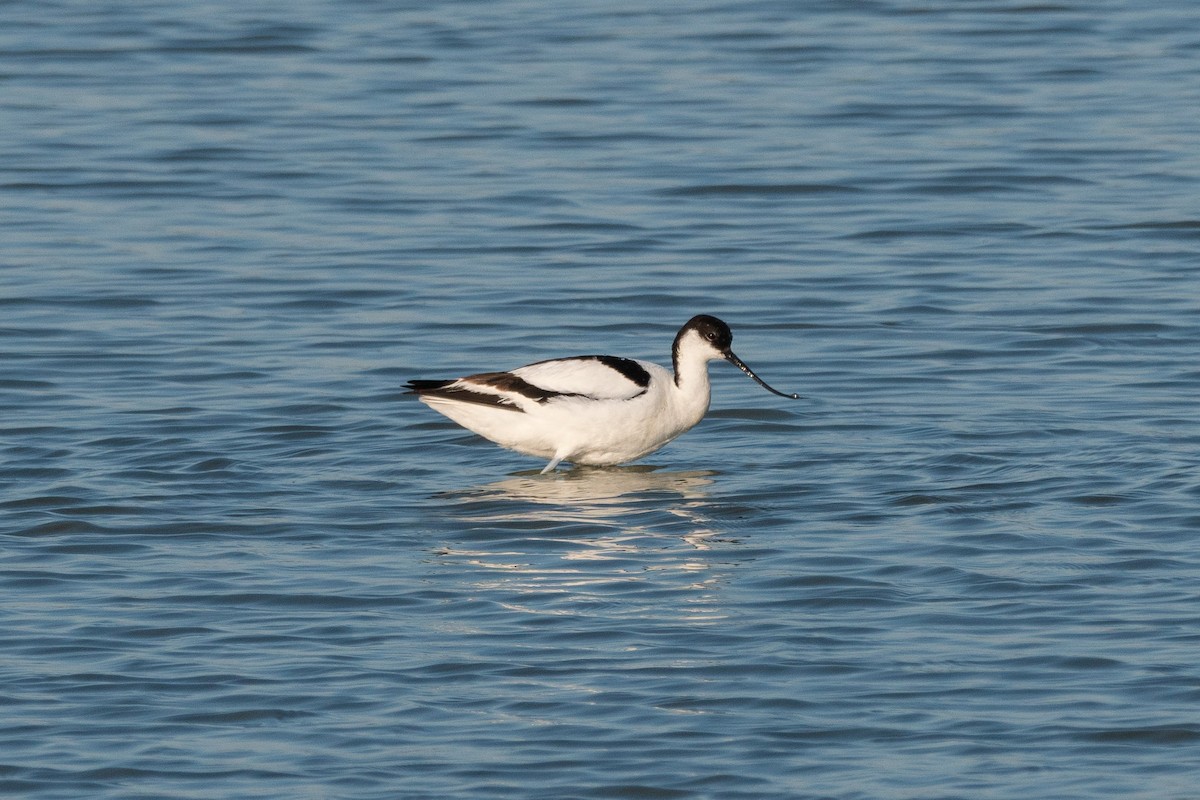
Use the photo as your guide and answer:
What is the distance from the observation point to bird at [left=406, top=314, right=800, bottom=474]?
39.2 feet

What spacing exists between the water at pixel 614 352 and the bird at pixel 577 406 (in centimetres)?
23

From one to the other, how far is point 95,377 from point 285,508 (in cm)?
341

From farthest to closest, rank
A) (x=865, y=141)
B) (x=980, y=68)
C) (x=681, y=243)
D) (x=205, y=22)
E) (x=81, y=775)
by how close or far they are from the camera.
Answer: (x=205, y=22), (x=980, y=68), (x=865, y=141), (x=681, y=243), (x=81, y=775)

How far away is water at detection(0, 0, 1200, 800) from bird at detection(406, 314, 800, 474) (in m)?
0.23

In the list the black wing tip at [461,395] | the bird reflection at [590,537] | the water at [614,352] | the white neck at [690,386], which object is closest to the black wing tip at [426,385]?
the black wing tip at [461,395]

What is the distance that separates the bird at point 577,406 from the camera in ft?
39.2

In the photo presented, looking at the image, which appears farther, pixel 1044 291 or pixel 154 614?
pixel 1044 291

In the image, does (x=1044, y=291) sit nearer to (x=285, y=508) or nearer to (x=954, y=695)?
(x=285, y=508)

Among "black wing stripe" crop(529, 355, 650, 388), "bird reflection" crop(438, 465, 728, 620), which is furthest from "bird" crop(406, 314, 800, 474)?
"bird reflection" crop(438, 465, 728, 620)

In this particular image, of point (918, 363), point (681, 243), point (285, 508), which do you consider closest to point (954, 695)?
point (285, 508)


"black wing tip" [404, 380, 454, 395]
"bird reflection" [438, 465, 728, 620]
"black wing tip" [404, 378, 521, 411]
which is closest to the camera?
"bird reflection" [438, 465, 728, 620]

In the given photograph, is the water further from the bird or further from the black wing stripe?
the black wing stripe

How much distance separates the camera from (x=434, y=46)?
24625 mm

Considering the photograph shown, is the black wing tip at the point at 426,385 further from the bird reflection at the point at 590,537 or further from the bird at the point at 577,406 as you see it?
the bird reflection at the point at 590,537
